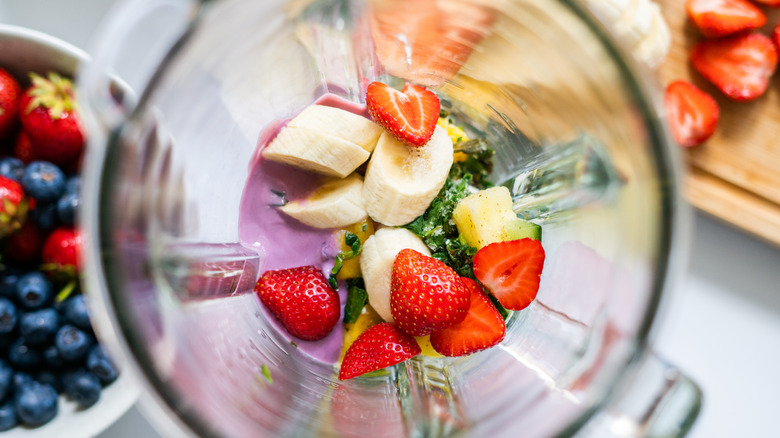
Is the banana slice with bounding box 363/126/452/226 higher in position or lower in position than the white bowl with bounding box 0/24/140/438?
higher

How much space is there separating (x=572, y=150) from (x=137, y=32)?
1.35 ft

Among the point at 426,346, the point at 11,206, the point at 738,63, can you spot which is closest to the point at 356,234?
the point at 426,346

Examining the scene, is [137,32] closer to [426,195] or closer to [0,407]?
[426,195]

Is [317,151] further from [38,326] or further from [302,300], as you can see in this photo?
[38,326]

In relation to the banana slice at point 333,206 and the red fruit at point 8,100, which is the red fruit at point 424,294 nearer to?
the banana slice at point 333,206

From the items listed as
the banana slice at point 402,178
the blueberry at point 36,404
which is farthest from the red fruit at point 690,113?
the blueberry at point 36,404

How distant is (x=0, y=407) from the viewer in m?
0.79

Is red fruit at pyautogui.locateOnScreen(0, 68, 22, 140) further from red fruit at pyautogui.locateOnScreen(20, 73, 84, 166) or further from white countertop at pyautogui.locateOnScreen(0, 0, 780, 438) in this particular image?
white countertop at pyautogui.locateOnScreen(0, 0, 780, 438)

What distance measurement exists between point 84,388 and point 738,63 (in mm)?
1148

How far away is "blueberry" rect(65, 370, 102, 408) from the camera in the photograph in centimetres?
77

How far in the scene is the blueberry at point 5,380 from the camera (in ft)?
2.57

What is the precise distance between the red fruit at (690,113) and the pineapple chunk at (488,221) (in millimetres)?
505

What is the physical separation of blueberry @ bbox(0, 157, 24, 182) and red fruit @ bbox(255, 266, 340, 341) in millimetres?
462

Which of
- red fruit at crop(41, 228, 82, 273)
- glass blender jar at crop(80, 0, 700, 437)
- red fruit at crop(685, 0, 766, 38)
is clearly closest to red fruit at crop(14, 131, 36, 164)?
red fruit at crop(41, 228, 82, 273)
